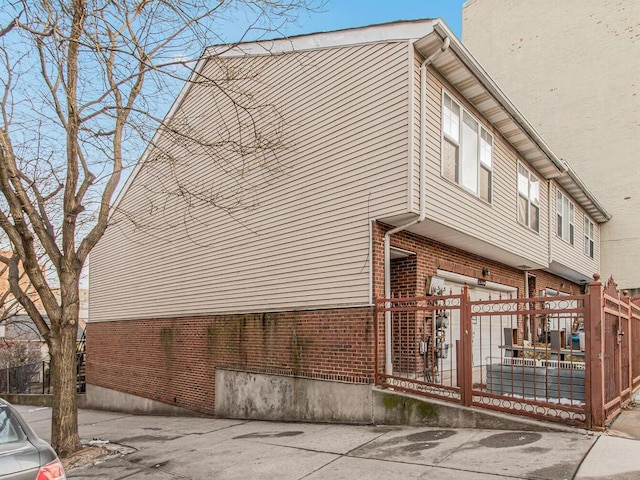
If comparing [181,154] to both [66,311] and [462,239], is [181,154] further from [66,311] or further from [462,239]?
[462,239]

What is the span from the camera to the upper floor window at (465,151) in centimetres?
943

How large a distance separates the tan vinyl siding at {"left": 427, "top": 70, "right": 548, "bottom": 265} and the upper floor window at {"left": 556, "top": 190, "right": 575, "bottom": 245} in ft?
5.37

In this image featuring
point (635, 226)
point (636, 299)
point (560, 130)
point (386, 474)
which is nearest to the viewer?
point (386, 474)

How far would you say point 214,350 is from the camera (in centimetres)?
1195

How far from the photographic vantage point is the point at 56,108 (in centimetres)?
818

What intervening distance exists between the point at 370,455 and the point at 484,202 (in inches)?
239

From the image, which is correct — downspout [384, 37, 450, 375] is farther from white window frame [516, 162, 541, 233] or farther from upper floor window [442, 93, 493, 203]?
white window frame [516, 162, 541, 233]

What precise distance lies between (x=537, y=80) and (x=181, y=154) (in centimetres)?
1619

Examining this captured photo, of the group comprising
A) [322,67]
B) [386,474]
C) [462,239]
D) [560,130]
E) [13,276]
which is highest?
[560,130]

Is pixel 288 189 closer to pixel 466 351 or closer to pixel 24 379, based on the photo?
pixel 466 351

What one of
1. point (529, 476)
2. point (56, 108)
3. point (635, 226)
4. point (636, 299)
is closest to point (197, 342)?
point (56, 108)

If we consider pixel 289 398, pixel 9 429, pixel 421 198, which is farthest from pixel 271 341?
pixel 9 429

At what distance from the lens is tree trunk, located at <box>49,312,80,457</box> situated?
7.54 metres

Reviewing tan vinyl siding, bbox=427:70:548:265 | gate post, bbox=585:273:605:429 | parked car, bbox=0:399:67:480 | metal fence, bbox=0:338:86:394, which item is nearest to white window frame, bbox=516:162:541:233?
tan vinyl siding, bbox=427:70:548:265
